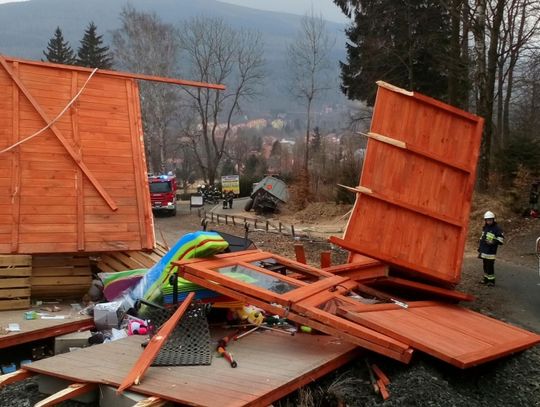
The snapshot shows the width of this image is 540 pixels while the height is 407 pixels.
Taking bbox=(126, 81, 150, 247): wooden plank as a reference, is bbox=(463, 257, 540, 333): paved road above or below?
below

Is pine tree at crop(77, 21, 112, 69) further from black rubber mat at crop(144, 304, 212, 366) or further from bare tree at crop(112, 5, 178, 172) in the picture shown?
black rubber mat at crop(144, 304, 212, 366)

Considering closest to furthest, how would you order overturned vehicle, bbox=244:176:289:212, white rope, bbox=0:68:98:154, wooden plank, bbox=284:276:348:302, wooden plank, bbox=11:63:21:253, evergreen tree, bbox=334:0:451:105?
wooden plank, bbox=284:276:348:302 < wooden plank, bbox=11:63:21:253 < white rope, bbox=0:68:98:154 < evergreen tree, bbox=334:0:451:105 < overturned vehicle, bbox=244:176:289:212

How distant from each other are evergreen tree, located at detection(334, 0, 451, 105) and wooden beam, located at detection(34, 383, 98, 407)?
2531cm

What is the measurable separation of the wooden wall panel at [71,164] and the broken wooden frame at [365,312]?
2.52 m

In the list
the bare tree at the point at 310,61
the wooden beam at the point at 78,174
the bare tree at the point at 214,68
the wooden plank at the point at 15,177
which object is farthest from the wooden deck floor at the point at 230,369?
the bare tree at the point at 214,68

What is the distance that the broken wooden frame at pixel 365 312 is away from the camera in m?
5.61

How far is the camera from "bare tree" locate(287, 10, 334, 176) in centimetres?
5381

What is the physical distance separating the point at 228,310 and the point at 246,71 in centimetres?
5470

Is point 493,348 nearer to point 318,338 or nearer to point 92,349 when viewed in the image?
point 318,338

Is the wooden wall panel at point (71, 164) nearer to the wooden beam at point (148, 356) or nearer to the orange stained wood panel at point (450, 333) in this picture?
the wooden beam at point (148, 356)

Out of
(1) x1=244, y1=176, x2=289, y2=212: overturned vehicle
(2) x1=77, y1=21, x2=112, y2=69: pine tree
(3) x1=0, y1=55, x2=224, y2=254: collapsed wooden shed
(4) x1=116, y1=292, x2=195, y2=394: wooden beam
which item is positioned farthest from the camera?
(2) x1=77, y1=21, x2=112, y2=69: pine tree

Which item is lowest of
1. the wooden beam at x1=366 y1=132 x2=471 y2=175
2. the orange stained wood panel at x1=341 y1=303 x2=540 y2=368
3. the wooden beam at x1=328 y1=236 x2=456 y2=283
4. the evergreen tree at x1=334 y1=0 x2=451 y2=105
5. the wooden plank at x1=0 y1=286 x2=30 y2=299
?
the wooden plank at x1=0 y1=286 x2=30 y2=299

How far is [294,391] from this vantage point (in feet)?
17.0

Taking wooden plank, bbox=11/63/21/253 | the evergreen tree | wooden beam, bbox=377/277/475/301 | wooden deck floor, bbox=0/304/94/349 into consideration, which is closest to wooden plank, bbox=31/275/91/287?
wooden plank, bbox=11/63/21/253
